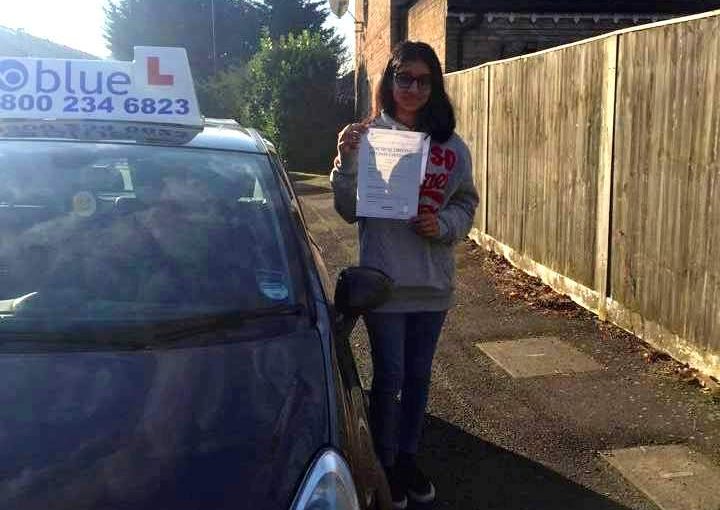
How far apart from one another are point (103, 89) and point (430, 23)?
12406 millimetres

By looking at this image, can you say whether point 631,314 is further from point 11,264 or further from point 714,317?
point 11,264

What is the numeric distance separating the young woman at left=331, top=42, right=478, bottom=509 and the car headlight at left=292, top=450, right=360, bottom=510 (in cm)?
136

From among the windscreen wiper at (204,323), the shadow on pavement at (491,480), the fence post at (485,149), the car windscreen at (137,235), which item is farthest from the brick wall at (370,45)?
the windscreen wiper at (204,323)

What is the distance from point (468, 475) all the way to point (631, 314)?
99.7 inches

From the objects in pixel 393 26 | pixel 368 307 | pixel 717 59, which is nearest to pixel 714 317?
pixel 717 59

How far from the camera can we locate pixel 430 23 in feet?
49.7

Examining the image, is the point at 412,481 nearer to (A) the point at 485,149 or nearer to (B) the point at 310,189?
(A) the point at 485,149

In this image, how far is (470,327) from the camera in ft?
21.0

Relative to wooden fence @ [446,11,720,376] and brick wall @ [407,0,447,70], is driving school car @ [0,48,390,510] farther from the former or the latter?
brick wall @ [407,0,447,70]

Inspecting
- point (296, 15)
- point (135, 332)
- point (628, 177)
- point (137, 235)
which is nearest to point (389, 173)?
point (137, 235)

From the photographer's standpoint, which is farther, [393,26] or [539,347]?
[393,26]

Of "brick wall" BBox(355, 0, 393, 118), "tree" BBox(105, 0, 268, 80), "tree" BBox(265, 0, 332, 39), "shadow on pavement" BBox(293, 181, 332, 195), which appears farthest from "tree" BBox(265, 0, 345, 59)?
"shadow on pavement" BBox(293, 181, 332, 195)

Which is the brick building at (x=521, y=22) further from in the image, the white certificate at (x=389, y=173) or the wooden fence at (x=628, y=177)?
the white certificate at (x=389, y=173)

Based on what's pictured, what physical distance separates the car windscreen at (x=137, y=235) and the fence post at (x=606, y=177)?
150 inches
